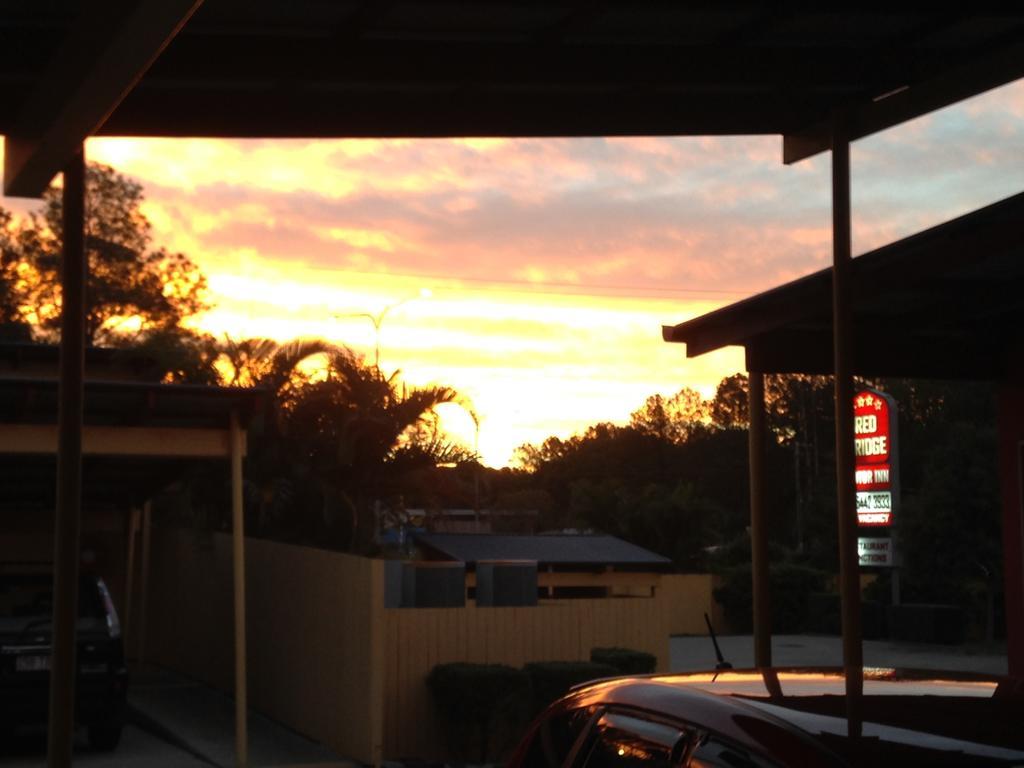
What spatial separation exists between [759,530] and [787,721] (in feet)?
22.3

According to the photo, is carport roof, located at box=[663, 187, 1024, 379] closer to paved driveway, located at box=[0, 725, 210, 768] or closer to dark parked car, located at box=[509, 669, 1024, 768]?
dark parked car, located at box=[509, 669, 1024, 768]

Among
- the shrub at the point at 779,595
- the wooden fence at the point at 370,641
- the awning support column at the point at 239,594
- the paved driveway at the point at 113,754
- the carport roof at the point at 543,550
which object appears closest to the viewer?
the awning support column at the point at 239,594

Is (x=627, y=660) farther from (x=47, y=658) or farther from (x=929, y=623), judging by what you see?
(x=929, y=623)

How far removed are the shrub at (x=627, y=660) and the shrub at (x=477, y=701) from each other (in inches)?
39.4

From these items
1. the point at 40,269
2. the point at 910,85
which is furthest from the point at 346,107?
the point at 40,269

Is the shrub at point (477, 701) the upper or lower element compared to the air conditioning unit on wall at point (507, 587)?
lower

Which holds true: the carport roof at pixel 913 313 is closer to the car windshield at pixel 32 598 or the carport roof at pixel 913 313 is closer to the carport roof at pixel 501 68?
the carport roof at pixel 501 68

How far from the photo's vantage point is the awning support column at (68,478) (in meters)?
5.90

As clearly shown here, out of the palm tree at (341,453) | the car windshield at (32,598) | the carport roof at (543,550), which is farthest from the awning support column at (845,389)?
the carport roof at (543,550)

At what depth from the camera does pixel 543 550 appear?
102 feet

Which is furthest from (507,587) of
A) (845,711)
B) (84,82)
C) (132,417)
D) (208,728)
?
(845,711)

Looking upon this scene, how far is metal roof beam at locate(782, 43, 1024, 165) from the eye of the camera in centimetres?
676

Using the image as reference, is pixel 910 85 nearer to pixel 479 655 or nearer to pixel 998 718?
pixel 998 718

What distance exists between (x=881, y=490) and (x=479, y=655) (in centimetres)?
1746
